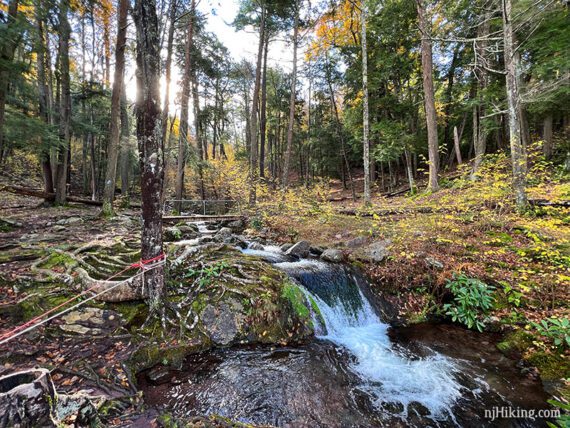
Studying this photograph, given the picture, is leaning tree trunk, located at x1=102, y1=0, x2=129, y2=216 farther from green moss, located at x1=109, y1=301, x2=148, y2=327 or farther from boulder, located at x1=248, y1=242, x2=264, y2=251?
green moss, located at x1=109, y1=301, x2=148, y2=327

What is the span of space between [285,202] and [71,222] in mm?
8433

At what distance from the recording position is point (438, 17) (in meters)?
14.6

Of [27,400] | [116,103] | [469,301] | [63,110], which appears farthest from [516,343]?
[63,110]

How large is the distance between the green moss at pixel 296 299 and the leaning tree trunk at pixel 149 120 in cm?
262

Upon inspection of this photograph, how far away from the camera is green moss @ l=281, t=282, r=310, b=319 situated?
5137 millimetres

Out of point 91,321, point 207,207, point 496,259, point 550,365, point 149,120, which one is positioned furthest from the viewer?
point 207,207

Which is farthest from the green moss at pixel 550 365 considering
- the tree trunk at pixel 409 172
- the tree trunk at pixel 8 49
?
the tree trunk at pixel 8 49

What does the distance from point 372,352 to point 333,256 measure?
10.6ft

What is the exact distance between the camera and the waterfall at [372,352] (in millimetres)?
3736

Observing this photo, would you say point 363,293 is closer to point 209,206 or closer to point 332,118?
point 209,206

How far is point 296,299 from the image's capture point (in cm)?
526

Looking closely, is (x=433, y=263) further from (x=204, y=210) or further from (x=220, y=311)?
(x=204, y=210)

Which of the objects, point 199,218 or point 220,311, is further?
point 199,218

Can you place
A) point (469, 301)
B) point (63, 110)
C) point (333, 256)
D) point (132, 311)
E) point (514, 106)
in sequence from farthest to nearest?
1. point (63, 110)
2. point (333, 256)
3. point (514, 106)
4. point (469, 301)
5. point (132, 311)
